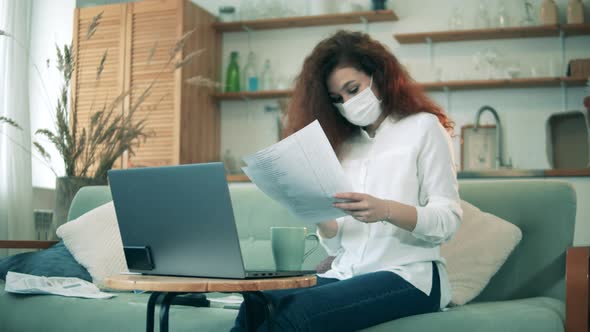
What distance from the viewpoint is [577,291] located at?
1.80 meters

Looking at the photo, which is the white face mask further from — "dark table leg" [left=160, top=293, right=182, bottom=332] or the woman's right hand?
"dark table leg" [left=160, top=293, right=182, bottom=332]

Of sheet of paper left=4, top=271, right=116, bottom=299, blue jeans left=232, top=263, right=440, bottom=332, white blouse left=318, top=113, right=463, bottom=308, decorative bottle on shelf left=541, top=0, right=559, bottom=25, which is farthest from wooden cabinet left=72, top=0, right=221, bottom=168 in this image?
blue jeans left=232, top=263, right=440, bottom=332

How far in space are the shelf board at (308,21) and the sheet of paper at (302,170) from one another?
3974 millimetres

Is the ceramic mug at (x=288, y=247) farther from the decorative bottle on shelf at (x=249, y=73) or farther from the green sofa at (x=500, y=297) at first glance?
the decorative bottle on shelf at (x=249, y=73)

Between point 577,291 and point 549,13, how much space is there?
11.9ft

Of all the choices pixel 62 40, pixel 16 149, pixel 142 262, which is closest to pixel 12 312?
pixel 142 262

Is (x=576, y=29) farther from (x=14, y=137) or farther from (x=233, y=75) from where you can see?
(x=14, y=137)

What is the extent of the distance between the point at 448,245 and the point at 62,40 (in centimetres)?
439

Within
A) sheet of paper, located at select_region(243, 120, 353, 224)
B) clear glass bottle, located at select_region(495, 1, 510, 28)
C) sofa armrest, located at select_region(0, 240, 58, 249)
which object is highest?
clear glass bottle, located at select_region(495, 1, 510, 28)

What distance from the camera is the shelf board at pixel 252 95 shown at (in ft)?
18.3

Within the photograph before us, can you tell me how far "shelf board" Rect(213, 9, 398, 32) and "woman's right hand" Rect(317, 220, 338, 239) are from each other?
140 inches

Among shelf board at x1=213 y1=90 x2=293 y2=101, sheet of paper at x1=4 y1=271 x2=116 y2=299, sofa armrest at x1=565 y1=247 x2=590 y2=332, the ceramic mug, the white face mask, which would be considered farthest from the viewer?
shelf board at x1=213 y1=90 x2=293 y2=101

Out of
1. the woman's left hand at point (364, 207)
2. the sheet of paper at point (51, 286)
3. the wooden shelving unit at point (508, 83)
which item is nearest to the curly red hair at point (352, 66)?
the woman's left hand at point (364, 207)

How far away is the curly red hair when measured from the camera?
6.89ft
